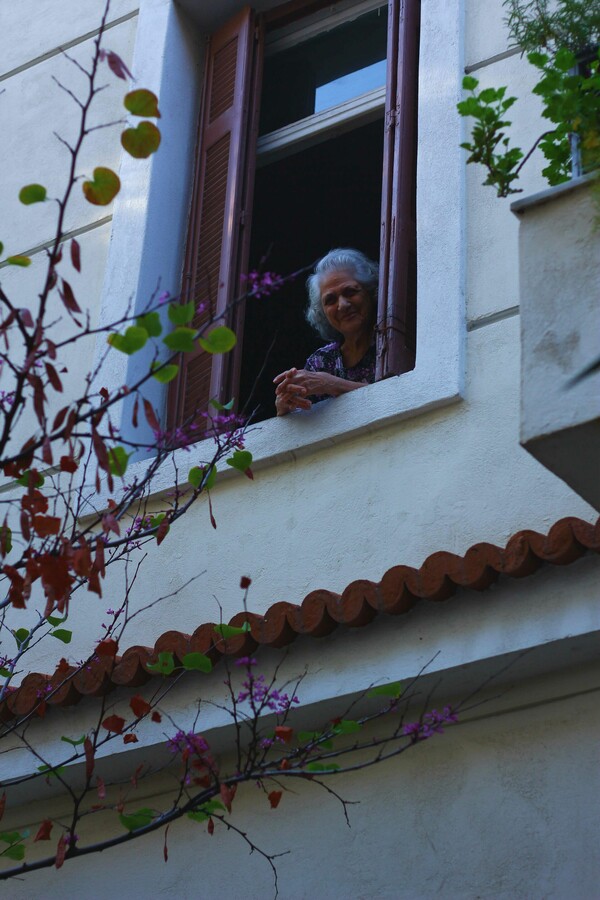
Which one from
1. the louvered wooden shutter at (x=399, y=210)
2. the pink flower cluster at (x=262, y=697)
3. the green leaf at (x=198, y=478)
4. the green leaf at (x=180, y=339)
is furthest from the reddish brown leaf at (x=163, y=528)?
the louvered wooden shutter at (x=399, y=210)

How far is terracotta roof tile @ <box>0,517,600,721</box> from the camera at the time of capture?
452 centimetres

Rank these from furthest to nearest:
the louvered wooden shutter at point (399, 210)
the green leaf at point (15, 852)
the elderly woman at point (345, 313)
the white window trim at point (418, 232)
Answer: the elderly woman at point (345, 313) → the louvered wooden shutter at point (399, 210) → the white window trim at point (418, 232) → the green leaf at point (15, 852)

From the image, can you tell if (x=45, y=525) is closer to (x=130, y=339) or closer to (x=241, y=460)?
(x=130, y=339)

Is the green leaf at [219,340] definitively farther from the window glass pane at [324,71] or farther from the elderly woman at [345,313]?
the window glass pane at [324,71]

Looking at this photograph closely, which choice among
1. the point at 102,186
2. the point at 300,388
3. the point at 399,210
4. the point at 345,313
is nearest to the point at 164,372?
the point at 102,186

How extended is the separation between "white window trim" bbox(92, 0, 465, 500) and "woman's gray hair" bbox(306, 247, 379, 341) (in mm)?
615

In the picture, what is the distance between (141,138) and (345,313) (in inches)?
115

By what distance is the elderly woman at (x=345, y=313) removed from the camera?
635cm

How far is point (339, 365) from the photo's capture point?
6387 millimetres

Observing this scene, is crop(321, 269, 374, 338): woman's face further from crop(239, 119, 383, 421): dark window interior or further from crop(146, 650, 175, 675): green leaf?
crop(146, 650, 175, 675): green leaf

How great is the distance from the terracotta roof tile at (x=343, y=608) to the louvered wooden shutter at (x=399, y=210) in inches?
47.3

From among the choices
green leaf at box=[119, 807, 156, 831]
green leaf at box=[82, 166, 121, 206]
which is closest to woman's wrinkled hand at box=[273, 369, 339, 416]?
green leaf at box=[119, 807, 156, 831]

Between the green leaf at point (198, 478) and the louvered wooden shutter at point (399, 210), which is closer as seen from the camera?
the green leaf at point (198, 478)

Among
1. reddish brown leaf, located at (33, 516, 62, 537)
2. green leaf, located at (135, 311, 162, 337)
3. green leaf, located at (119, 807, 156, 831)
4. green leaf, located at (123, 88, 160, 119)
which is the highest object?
green leaf, located at (123, 88, 160, 119)
